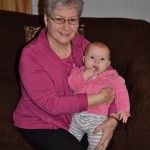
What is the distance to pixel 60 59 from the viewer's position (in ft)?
6.00

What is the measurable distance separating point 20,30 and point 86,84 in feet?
2.96

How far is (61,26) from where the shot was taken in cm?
173

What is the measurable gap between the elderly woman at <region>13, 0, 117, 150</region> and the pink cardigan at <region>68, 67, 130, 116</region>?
0.04 metres

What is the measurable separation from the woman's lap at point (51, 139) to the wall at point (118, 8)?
1.47 meters

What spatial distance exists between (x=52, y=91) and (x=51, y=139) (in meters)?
0.26

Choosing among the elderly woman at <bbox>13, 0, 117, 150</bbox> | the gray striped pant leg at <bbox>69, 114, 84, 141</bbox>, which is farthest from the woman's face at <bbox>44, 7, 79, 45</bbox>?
the gray striped pant leg at <bbox>69, 114, 84, 141</bbox>

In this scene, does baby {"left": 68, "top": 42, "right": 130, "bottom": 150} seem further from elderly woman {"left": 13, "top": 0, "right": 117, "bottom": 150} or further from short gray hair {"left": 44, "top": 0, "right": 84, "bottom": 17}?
short gray hair {"left": 44, "top": 0, "right": 84, "bottom": 17}

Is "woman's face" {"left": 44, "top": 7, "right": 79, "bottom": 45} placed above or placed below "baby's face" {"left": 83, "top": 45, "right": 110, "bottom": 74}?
above

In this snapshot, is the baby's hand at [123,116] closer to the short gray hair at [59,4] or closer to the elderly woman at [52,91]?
the elderly woman at [52,91]

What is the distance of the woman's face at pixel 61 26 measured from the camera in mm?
1698

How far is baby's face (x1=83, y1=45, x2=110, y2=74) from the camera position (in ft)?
6.01

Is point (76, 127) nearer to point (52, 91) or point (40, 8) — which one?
point (52, 91)

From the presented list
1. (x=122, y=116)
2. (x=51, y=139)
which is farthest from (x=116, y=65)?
(x=51, y=139)

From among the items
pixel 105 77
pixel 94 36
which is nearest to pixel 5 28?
pixel 94 36
